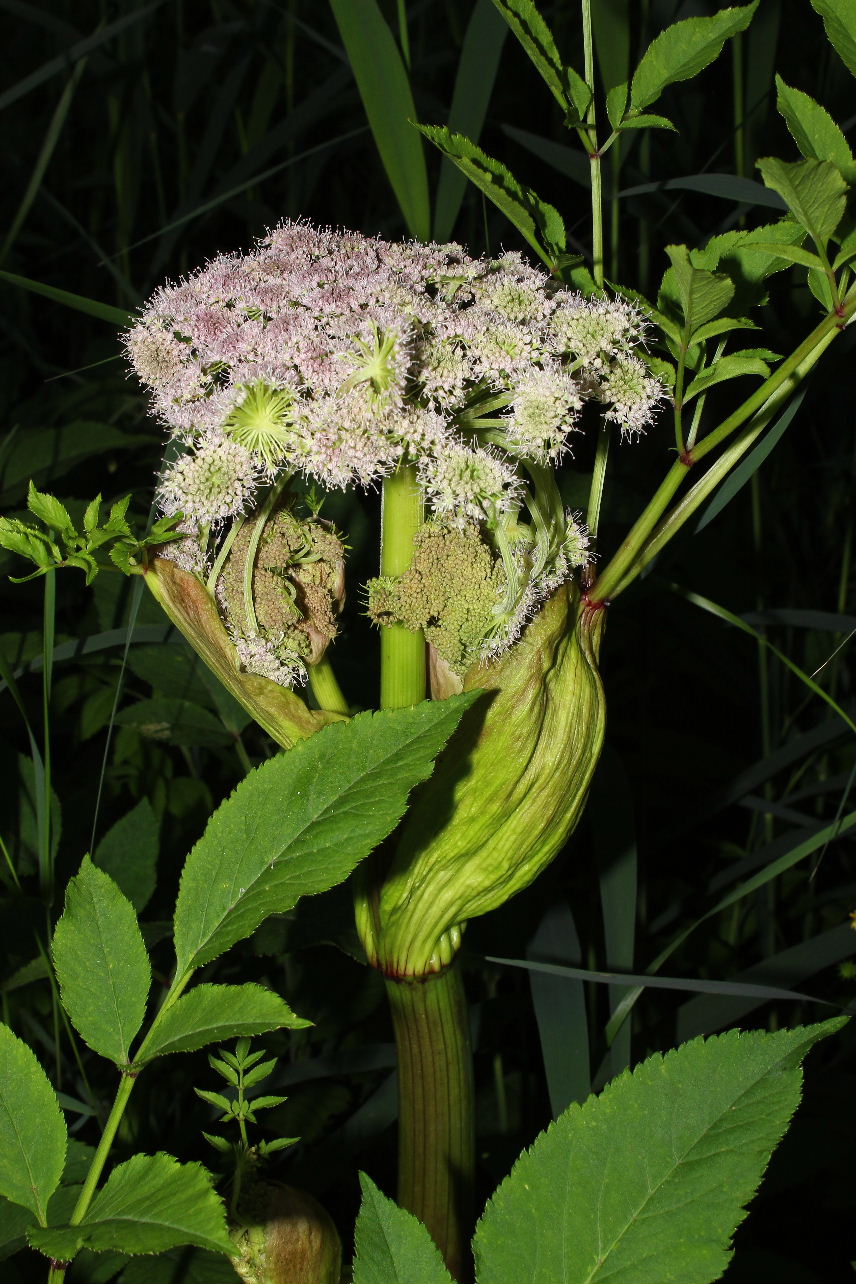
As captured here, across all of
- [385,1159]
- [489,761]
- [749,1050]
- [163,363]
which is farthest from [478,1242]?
[385,1159]

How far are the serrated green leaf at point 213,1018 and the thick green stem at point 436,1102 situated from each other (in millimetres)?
445

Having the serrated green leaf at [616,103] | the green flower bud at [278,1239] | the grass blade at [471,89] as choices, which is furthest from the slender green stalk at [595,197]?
the green flower bud at [278,1239]

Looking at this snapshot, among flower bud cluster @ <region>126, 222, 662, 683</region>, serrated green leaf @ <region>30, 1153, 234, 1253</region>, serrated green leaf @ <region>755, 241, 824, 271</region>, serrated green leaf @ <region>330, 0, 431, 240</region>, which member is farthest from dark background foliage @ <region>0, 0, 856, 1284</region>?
serrated green leaf @ <region>30, 1153, 234, 1253</region>

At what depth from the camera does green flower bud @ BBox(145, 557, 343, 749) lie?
0.93 meters

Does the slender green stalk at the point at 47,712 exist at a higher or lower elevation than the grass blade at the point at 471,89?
lower

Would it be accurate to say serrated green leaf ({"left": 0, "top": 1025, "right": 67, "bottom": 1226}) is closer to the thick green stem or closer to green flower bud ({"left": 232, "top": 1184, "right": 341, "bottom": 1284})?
green flower bud ({"left": 232, "top": 1184, "right": 341, "bottom": 1284})

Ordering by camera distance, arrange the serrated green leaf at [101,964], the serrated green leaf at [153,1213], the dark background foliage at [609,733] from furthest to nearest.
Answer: the dark background foliage at [609,733]
the serrated green leaf at [101,964]
the serrated green leaf at [153,1213]

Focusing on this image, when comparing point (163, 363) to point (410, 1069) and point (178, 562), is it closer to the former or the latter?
point (178, 562)

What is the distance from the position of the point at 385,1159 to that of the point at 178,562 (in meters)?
1.07

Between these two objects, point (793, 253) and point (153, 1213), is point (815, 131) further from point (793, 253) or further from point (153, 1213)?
point (153, 1213)

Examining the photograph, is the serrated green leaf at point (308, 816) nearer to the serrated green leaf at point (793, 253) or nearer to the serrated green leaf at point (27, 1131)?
the serrated green leaf at point (27, 1131)

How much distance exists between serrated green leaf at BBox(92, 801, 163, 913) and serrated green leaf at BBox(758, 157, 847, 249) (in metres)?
0.92

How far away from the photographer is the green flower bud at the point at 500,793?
3.02ft

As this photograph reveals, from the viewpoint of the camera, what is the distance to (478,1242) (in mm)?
582
